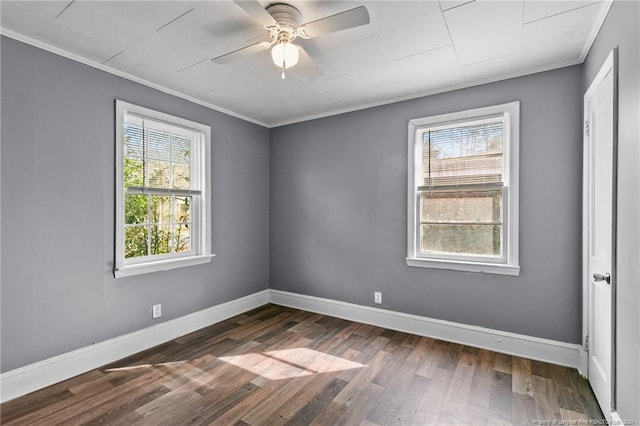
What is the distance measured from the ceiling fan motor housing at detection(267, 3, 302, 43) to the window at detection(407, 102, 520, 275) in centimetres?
180

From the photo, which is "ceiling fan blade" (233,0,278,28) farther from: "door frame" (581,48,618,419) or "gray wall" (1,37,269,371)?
"door frame" (581,48,618,419)

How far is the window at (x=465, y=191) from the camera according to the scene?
2834mm

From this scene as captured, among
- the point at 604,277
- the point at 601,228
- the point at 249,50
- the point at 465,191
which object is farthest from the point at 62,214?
the point at 601,228

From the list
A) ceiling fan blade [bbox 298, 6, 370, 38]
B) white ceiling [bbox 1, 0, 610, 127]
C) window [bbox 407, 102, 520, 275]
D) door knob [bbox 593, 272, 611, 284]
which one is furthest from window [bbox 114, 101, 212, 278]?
door knob [bbox 593, 272, 611, 284]

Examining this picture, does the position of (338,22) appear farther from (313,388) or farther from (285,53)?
(313,388)

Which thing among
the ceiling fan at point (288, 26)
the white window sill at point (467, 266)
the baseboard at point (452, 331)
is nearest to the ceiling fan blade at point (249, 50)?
the ceiling fan at point (288, 26)

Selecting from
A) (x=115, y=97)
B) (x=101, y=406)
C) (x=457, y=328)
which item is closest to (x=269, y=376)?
(x=101, y=406)

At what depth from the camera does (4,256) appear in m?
2.14

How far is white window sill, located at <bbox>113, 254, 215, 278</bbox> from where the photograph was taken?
2.76 m

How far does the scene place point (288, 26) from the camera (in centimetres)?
191

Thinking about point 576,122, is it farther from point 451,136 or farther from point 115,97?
point 115,97

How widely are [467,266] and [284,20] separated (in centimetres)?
260

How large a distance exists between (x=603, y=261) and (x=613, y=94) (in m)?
1.02

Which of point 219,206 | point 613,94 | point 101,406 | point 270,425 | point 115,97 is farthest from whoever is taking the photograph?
point 219,206
